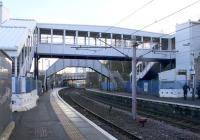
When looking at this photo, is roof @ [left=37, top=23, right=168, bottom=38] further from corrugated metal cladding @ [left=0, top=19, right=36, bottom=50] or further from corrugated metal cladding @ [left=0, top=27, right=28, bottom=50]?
corrugated metal cladding @ [left=0, top=27, right=28, bottom=50]

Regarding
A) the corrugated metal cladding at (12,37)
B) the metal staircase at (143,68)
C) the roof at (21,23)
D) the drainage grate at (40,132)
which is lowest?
the drainage grate at (40,132)

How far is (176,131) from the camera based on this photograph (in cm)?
2067

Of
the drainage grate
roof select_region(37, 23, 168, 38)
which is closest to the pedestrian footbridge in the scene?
roof select_region(37, 23, 168, 38)

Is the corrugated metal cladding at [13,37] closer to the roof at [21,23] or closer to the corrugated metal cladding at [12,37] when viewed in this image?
the corrugated metal cladding at [12,37]

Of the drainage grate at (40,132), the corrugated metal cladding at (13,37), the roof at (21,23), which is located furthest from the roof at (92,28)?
the drainage grate at (40,132)

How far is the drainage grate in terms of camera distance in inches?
642

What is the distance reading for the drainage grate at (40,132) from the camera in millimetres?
16309

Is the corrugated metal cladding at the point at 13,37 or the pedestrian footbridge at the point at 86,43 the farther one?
the pedestrian footbridge at the point at 86,43

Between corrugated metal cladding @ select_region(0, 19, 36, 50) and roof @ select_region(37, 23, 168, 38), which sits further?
roof @ select_region(37, 23, 168, 38)

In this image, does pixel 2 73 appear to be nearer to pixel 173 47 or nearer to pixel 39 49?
pixel 39 49

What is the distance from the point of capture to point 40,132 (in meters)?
17.3

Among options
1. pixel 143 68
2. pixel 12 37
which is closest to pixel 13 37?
pixel 12 37

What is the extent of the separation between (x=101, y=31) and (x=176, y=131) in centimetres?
4366

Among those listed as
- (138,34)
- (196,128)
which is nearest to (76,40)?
(138,34)
